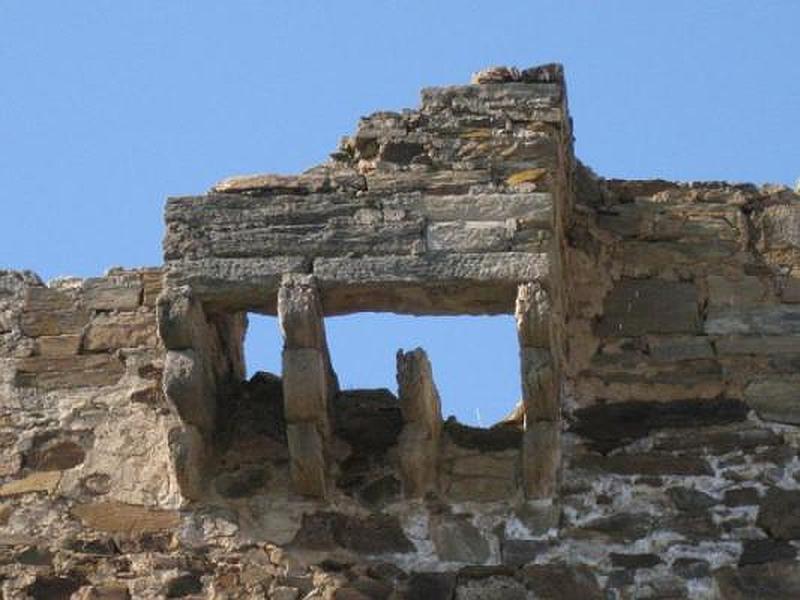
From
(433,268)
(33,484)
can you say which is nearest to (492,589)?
(433,268)

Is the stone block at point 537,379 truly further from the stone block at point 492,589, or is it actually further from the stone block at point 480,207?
the stone block at point 492,589

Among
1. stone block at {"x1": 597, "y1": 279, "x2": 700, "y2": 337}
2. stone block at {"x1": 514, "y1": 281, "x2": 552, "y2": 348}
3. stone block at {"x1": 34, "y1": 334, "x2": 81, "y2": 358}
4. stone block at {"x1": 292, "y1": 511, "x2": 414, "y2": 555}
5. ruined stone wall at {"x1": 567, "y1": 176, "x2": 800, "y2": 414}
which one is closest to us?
stone block at {"x1": 514, "y1": 281, "x2": 552, "y2": 348}

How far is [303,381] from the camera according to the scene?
11.9 m

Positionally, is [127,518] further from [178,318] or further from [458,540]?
[458,540]

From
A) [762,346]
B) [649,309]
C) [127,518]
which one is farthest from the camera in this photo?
[649,309]

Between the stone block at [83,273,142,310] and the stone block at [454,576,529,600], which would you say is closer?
the stone block at [454,576,529,600]

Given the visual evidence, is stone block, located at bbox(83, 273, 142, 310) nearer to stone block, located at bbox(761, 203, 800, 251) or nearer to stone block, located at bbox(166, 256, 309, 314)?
stone block, located at bbox(166, 256, 309, 314)

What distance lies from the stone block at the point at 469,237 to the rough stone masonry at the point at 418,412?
0.01m

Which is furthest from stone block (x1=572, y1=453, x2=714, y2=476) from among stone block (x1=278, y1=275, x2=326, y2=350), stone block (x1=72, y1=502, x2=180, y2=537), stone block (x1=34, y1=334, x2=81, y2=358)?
stone block (x1=34, y1=334, x2=81, y2=358)

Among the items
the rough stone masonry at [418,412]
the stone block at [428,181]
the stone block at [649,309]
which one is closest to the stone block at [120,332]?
the rough stone masonry at [418,412]

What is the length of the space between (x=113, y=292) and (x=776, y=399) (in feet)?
8.24

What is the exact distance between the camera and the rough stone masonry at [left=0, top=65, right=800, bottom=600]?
1194 centimetres

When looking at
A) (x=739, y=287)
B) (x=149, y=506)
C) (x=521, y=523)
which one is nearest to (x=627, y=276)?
(x=739, y=287)

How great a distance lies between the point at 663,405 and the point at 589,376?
11.5 inches
